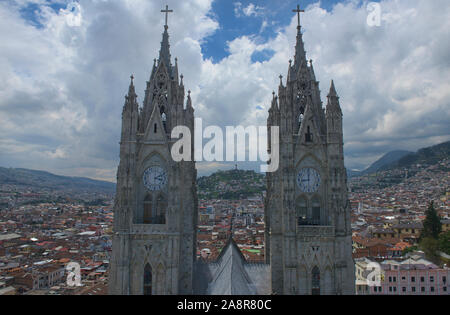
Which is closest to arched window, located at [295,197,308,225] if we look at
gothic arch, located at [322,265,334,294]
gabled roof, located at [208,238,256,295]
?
gothic arch, located at [322,265,334,294]

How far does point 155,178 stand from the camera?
A: 2764 centimetres

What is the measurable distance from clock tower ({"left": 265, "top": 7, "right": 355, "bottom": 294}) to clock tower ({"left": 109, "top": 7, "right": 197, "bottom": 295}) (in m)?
7.18

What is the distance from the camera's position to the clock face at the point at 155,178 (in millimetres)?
27531

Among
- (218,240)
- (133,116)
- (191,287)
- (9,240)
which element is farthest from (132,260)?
(9,240)

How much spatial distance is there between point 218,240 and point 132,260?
6703 cm

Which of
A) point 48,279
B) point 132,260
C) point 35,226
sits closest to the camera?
point 132,260

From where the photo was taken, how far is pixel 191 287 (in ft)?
88.6

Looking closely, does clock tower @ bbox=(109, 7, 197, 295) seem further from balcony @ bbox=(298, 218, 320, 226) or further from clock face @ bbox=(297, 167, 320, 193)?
clock face @ bbox=(297, 167, 320, 193)

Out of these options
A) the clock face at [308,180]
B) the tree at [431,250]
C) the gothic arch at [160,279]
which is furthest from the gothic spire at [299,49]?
the tree at [431,250]

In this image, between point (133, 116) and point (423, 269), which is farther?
point (423, 269)

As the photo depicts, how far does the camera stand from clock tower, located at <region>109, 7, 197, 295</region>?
25891mm

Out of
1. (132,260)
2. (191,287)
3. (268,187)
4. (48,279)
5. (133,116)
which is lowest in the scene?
(48,279)
